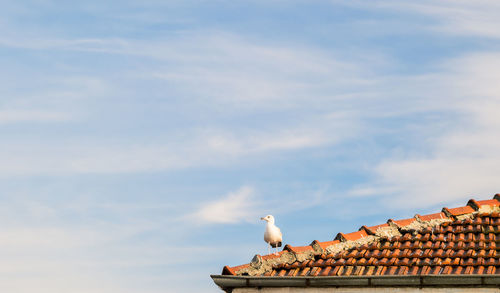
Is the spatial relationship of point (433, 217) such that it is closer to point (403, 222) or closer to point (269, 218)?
point (403, 222)

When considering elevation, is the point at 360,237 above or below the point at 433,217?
below

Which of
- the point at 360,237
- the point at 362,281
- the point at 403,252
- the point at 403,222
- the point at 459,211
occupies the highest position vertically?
the point at 459,211

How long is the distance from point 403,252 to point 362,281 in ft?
4.51

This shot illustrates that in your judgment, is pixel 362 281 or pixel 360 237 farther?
pixel 360 237

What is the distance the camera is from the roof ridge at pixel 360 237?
15062mm

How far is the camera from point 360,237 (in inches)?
622

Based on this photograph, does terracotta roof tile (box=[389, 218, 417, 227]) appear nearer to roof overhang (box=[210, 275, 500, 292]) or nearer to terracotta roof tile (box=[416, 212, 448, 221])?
terracotta roof tile (box=[416, 212, 448, 221])

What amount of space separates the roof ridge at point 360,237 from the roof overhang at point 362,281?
26cm

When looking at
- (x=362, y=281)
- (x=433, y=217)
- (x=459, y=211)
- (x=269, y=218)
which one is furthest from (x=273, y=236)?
(x=459, y=211)

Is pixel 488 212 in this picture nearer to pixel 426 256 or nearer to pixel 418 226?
pixel 418 226

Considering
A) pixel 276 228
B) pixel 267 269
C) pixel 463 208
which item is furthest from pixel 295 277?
pixel 463 208

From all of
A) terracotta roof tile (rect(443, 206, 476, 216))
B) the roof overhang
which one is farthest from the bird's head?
terracotta roof tile (rect(443, 206, 476, 216))

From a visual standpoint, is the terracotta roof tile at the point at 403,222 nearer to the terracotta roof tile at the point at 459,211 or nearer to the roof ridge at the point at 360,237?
the roof ridge at the point at 360,237

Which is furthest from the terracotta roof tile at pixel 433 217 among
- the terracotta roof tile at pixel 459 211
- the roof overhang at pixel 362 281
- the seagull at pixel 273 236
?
the seagull at pixel 273 236
